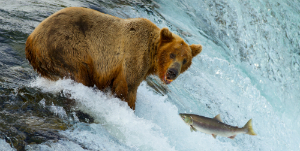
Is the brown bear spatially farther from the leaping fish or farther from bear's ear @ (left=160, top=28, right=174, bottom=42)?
the leaping fish

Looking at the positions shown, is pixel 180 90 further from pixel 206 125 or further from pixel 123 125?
pixel 123 125

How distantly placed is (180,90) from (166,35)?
9.04 feet

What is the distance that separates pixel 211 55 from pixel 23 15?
561cm

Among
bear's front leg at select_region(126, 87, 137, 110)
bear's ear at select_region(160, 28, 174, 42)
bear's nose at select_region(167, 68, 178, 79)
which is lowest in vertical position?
bear's front leg at select_region(126, 87, 137, 110)

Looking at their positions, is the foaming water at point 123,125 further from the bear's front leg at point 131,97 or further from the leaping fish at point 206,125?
the leaping fish at point 206,125

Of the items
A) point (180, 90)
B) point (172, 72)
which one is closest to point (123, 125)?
point (172, 72)

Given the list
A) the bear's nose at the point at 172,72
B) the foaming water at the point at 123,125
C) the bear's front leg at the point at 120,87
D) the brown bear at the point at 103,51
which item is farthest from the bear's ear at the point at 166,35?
the foaming water at the point at 123,125

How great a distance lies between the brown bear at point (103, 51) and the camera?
4414 mm

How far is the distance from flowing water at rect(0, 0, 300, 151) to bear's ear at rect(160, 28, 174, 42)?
1.37 m

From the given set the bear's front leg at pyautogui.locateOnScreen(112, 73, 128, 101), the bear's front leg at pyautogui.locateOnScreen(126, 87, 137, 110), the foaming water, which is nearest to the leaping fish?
the foaming water

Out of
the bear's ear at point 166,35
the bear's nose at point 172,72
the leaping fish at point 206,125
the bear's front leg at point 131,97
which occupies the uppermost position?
the bear's ear at point 166,35

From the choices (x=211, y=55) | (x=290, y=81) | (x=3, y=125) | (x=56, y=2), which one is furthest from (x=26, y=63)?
(x=290, y=81)

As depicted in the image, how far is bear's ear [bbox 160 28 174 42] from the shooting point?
4.59 m

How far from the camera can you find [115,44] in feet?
15.5
